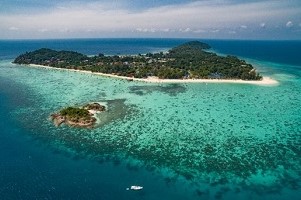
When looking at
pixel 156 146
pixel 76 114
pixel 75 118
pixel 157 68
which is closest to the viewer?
pixel 156 146

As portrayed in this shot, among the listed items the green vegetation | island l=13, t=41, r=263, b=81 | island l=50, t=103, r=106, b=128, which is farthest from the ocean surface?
island l=13, t=41, r=263, b=81

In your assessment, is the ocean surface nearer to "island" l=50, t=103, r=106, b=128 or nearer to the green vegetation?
"island" l=50, t=103, r=106, b=128

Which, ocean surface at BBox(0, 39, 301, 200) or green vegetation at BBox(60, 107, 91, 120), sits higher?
green vegetation at BBox(60, 107, 91, 120)

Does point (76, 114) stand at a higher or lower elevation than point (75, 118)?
higher

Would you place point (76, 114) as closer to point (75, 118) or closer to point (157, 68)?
point (75, 118)

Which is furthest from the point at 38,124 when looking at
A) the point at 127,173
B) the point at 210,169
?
the point at 210,169

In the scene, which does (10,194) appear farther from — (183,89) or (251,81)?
(251,81)

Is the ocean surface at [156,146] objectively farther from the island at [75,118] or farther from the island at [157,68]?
the island at [157,68]

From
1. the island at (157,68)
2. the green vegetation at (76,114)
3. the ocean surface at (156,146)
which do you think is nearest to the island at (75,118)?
the green vegetation at (76,114)

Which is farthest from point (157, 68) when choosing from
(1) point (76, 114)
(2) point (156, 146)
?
(2) point (156, 146)
